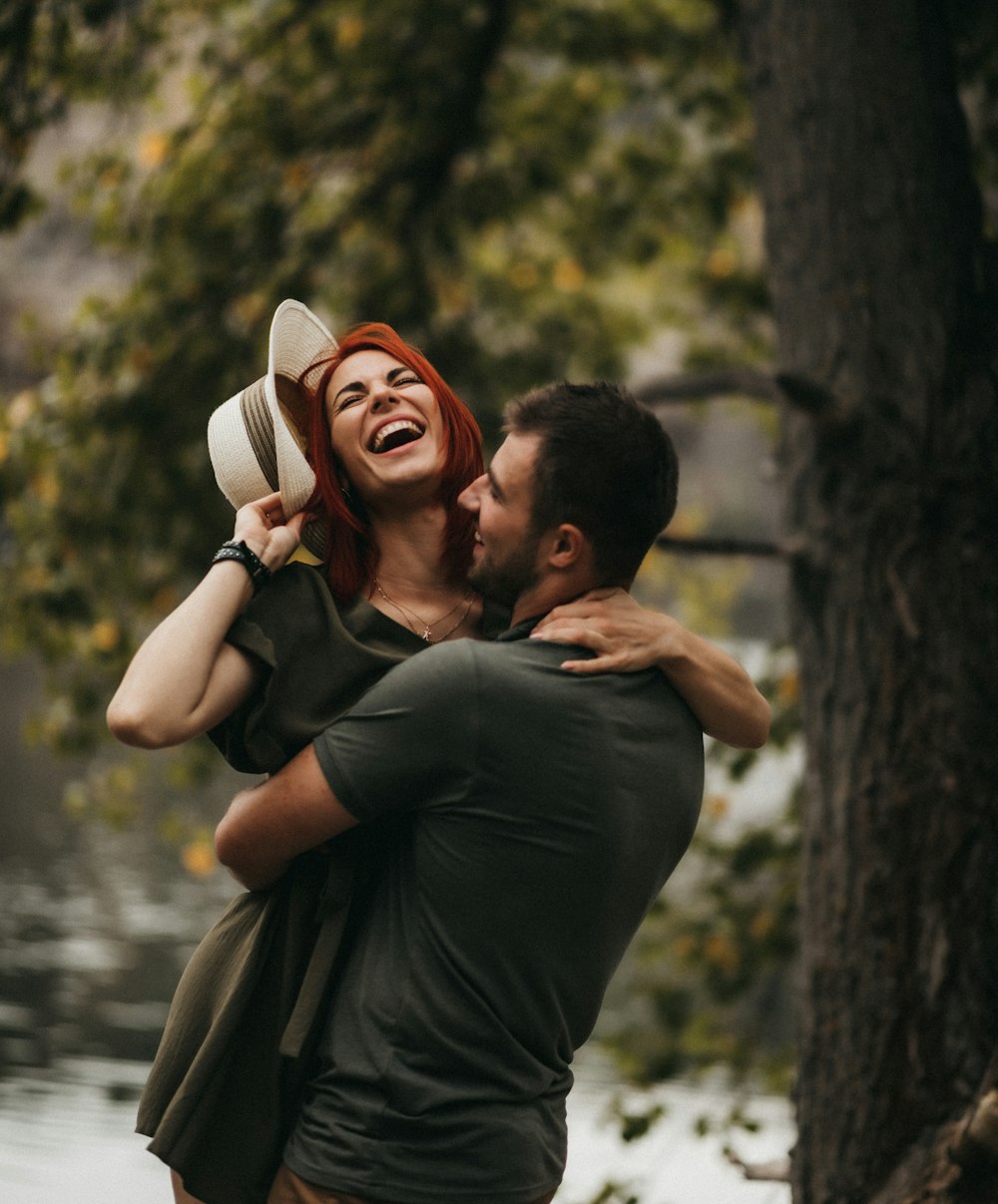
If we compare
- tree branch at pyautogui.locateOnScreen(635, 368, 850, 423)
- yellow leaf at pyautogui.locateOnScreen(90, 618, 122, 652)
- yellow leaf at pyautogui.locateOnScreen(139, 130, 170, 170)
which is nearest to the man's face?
tree branch at pyautogui.locateOnScreen(635, 368, 850, 423)

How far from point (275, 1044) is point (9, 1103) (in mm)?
6063

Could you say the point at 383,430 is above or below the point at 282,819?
above

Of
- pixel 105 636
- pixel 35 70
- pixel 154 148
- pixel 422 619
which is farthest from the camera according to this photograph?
pixel 154 148

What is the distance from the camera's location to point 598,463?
1750mm

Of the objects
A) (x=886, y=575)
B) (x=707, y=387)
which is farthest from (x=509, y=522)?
(x=707, y=387)

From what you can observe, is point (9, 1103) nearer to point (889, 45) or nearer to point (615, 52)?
point (615, 52)

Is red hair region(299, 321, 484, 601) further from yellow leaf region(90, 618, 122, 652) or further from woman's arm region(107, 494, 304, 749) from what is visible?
yellow leaf region(90, 618, 122, 652)

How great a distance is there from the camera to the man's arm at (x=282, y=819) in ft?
5.39

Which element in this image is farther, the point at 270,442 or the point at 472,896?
the point at 270,442

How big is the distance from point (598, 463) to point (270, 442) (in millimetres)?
452

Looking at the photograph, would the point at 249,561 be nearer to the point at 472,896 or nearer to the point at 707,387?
the point at 472,896

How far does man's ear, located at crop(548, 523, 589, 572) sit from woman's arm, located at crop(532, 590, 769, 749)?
2.0 inches

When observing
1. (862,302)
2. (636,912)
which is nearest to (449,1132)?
(636,912)

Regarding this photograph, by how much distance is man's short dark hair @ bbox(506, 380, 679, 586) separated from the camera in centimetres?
175
